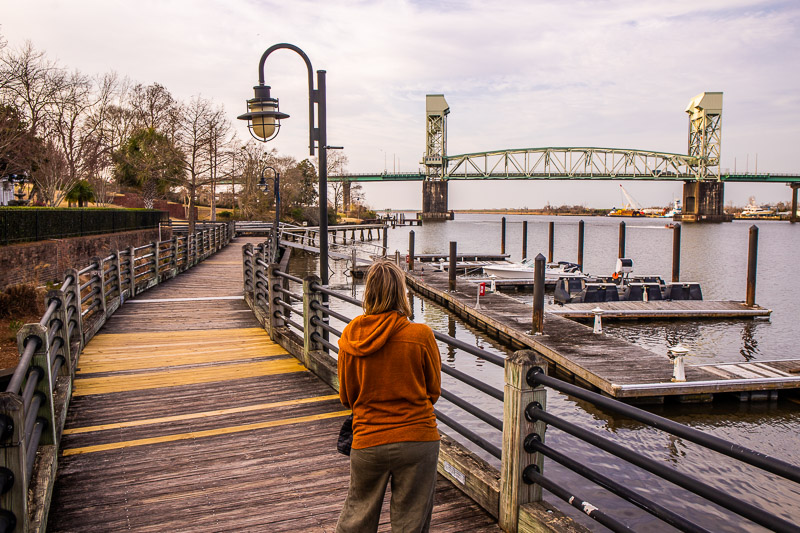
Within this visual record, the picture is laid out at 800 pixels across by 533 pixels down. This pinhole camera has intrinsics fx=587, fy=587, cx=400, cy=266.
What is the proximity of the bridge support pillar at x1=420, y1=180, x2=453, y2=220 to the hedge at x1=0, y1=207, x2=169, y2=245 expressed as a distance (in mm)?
143316

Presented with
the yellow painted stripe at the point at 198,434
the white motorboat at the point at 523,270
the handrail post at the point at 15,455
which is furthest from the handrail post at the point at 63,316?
the white motorboat at the point at 523,270

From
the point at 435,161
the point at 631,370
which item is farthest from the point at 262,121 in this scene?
the point at 435,161

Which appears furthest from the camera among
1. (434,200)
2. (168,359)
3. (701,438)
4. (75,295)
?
(434,200)

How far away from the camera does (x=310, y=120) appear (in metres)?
8.50

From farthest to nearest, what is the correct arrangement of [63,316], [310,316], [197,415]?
[310,316] < [63,316] < [197,415]

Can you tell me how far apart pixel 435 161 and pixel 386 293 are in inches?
6640

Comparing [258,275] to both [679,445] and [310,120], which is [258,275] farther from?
[679,445]

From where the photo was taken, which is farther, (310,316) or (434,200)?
(434,200)

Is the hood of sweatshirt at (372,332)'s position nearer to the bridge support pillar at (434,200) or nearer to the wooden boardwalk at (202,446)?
the wooden boardwalk at (202,446)

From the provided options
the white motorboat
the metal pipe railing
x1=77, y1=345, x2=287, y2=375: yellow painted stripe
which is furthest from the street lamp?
the white motorboat

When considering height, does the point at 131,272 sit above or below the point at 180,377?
above

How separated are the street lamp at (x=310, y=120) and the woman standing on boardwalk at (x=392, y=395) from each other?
5057 millimetres

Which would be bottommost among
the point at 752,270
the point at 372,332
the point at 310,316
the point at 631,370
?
the point at 631,370

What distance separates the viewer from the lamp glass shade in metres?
9.07
